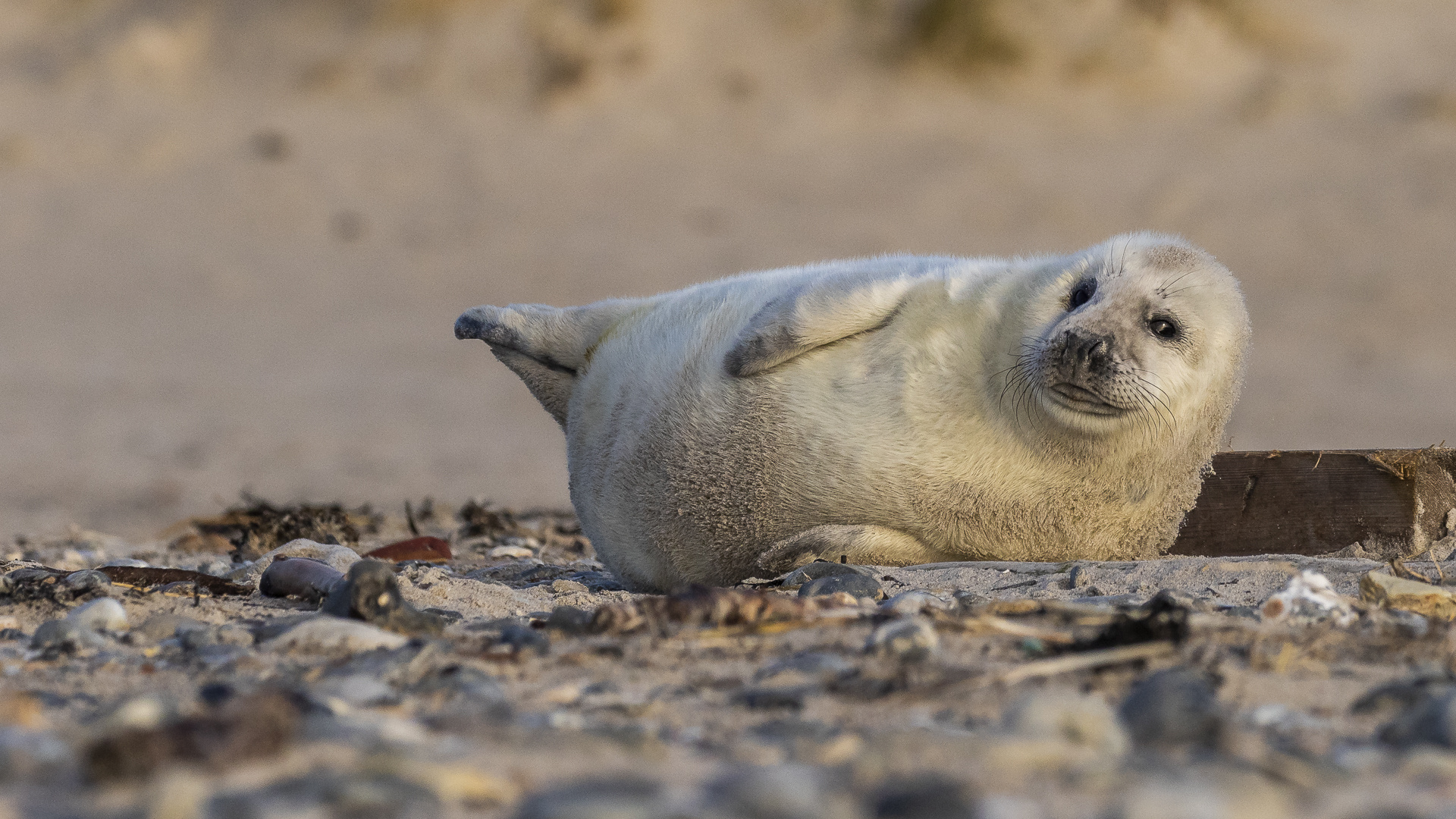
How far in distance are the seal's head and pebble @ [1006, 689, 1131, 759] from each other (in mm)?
1855

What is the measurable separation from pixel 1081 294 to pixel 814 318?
0.76 m

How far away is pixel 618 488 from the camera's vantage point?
427 cm

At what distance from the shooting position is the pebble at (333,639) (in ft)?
8.79

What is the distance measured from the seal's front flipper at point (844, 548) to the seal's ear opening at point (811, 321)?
50 cm

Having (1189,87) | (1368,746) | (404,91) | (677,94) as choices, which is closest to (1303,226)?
(1189,87)

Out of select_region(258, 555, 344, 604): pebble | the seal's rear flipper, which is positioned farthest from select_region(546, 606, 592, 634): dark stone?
the seal's rear flipper

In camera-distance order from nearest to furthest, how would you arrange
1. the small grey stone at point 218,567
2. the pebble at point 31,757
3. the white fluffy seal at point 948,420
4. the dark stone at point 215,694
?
the pebble at point 31,757 < the dark stone at point 215,694 < the white fluffy seal at point 948,420 < the small grey stone at point 218,567

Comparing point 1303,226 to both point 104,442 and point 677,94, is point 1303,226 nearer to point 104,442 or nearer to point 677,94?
point 677,94

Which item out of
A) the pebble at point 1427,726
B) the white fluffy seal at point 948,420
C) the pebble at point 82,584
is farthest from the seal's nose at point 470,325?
the pebble at point 1427,726

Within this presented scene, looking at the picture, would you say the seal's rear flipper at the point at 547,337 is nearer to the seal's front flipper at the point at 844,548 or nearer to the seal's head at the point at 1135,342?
the seal's front flipper at the point at 844,548

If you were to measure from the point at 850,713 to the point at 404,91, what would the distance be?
2188 cm

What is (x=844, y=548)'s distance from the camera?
151 inches

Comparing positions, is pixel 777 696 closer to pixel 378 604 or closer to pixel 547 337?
pixel 378 604

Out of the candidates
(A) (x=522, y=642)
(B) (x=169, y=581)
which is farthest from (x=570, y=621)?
(B) (x=169, y=581)
